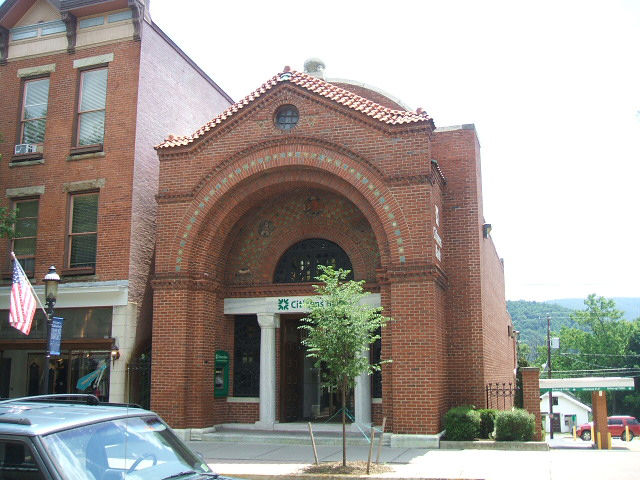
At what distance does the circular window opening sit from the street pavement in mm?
8010

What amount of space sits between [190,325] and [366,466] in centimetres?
682

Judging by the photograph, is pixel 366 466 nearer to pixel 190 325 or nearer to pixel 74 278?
pixel 190 325

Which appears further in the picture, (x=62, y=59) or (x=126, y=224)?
(x=62, y=59)

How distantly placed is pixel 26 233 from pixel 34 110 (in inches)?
156

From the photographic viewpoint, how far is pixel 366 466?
12.3 m

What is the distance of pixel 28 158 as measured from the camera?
20.4 m

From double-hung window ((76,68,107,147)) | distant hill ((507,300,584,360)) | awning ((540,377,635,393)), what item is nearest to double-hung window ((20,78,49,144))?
double-hung window ((76,68,107,147))

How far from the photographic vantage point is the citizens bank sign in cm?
1796

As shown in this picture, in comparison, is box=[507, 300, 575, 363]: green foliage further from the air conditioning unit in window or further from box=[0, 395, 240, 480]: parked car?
box=[0, 395, 240, 480]: parked car

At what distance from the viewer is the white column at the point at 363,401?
16547 millimetres

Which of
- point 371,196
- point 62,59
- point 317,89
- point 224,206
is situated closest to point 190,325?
point 224,206

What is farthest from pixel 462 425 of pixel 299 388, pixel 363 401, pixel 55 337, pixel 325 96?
pixel 55 337

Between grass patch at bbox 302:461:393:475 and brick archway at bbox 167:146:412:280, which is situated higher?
brick archway at bbox 167:146:412:280

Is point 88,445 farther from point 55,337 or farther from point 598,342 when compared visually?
point 598,342
